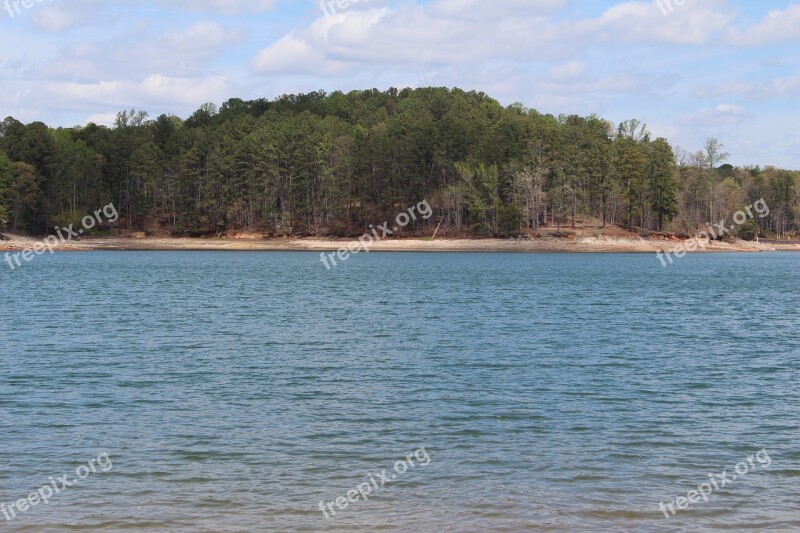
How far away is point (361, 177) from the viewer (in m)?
144

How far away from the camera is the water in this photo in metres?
13.6

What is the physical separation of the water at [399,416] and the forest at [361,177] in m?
89.1

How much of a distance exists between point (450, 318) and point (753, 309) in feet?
62.2

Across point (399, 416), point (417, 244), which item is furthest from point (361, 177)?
point (399, 416)

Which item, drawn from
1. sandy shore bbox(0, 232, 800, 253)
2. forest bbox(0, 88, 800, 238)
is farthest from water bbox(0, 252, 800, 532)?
forest bbox(0, 88, 800, 238)

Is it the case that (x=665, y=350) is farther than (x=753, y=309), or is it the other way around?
(x=753, y=309)

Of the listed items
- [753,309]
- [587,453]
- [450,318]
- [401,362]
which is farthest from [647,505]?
[753,309]

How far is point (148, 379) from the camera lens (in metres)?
24.6

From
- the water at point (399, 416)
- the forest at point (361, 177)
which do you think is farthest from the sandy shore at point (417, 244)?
the water at point (399, 416)

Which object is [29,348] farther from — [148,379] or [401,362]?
[401,362]

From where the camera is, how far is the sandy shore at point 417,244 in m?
128

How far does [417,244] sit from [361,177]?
61.5 feet

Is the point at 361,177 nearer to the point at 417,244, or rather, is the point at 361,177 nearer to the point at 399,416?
the point at 417,244

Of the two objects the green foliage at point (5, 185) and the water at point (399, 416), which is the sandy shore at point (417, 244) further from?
the water at point (399, 416)
